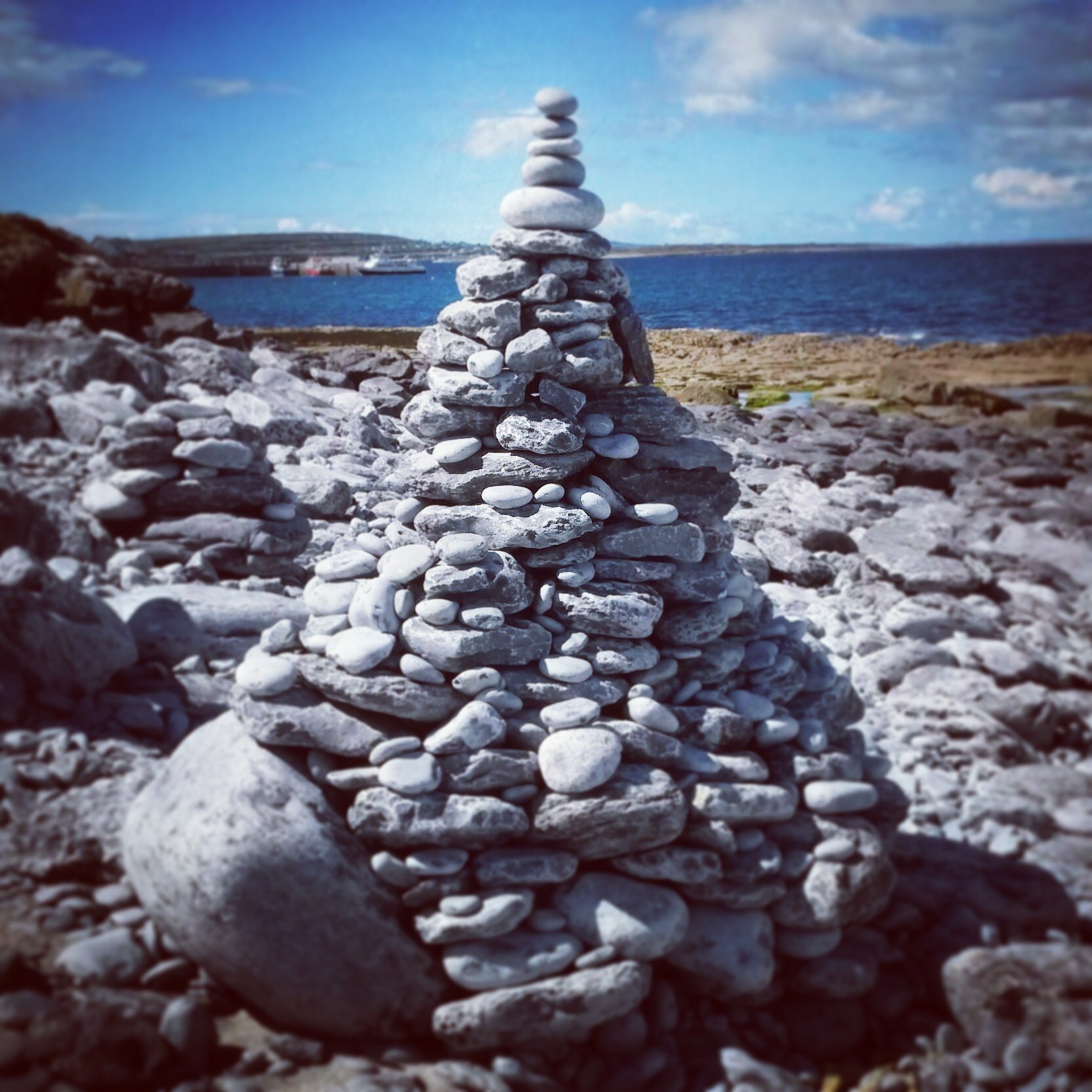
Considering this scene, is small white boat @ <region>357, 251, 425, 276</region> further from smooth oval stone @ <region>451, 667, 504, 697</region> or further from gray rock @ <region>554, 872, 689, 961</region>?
gray rock @ <region>554, 872, 689, 961</region>

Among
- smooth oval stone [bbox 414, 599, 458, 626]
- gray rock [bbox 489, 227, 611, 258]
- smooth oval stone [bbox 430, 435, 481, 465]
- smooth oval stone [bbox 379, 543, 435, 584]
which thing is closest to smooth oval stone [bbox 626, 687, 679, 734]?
smooth oval stone [bbox 414, 599, 458, 626]

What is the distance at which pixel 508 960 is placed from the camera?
11.7ft

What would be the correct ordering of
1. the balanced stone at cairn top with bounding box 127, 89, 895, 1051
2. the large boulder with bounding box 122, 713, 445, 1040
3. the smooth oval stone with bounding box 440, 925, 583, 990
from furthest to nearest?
the balanced stone at cairn top with bounding box 127, 89, 895, 1051, the smooth oval stone with bounding box 440, 925, 583, 990, the large boulder with bounding box 122, 713, 445, 1040

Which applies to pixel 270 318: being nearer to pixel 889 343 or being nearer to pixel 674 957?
pixel 889 343

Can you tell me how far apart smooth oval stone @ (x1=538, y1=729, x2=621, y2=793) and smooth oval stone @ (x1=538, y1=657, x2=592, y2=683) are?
0.26 metres

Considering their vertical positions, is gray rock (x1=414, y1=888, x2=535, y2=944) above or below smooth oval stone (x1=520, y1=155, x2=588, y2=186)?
below

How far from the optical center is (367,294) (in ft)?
20.7

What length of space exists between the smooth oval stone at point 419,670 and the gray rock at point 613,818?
743 mm

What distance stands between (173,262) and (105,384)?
239 centimetres

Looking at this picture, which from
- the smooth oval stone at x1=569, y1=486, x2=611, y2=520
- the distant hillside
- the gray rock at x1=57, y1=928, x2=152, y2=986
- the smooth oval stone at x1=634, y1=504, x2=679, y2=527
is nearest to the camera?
the gray rock at x1=57, y1=928, x2=152, y2=986

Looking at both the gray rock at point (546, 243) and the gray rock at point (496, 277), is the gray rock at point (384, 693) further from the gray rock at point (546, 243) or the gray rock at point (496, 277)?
the gray rock at point (546, 243)

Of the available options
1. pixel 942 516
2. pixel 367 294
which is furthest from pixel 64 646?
pixel 942 516

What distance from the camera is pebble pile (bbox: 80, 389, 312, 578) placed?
6922 mm

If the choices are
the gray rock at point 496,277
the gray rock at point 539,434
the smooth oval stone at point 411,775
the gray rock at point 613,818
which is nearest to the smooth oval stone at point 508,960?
the gray rock at point 613,818
